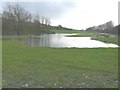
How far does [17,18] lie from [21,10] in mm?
2717

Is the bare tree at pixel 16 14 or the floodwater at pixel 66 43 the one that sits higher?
the bare tree at pixel 16 14

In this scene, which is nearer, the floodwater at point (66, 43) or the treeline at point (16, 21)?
the floodwater at point (66, 43)

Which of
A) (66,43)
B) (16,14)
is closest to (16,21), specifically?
(16,14)

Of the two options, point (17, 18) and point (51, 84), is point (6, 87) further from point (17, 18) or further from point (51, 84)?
point (17, 18)

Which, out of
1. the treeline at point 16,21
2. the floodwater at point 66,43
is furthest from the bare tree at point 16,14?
the floodwater at point 66,43

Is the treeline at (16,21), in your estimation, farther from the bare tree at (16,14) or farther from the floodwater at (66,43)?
the floodwater at (66,43)

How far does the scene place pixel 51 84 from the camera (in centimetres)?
627

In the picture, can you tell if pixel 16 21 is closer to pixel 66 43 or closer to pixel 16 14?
pixel 16 14

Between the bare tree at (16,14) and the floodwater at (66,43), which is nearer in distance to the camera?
the floodwater at (66,43)

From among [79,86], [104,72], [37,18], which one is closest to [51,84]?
[79,86]

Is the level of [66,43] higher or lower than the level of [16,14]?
lower

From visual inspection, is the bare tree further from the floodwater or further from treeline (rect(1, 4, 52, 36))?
the floodwater

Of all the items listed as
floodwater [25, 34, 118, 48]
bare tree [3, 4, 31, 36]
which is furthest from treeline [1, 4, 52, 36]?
floodwater [25, 34, 118, 48]

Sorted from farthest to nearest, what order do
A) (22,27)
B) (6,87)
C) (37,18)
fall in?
(37,18) < (22,27) < (6,87)
